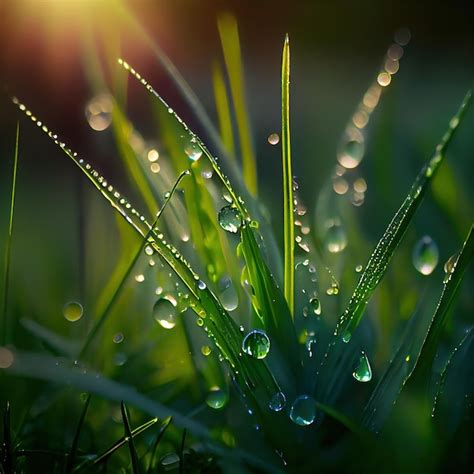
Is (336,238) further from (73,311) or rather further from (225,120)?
(73,311)

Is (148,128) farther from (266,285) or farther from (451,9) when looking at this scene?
(266,285)

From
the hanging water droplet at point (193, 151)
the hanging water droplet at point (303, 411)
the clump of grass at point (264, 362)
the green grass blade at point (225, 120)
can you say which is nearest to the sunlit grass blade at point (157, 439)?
the clump of grass at point (264, 362)

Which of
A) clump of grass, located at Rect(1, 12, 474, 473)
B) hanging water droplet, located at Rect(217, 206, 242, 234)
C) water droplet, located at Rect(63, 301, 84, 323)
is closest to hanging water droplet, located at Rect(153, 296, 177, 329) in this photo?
clump of grass, located at Rect(1, 12, 474, 473)

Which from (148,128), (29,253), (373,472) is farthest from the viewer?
(148,128)

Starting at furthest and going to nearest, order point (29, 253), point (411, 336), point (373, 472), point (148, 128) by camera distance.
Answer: point (148, 128)
point (29, 253)
point (411, 336)
point (373, 472)

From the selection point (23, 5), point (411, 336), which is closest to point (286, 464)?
point (411, 336)

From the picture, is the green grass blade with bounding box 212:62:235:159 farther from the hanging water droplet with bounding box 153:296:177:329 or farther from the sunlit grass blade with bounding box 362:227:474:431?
the sunlit grass blade with bounding box 362:227:474:431

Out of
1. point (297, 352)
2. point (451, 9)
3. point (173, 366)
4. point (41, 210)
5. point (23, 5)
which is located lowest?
point (41, 210)
